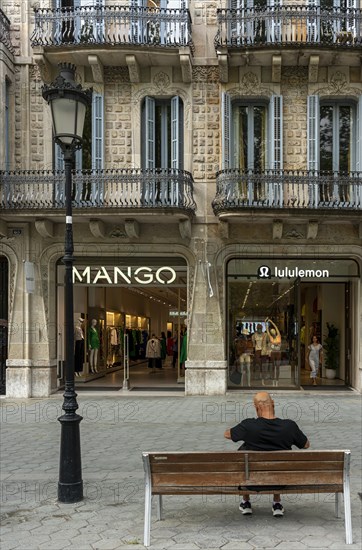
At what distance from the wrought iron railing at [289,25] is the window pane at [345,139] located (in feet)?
5.88

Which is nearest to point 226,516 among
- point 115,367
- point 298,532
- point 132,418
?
point 298,532

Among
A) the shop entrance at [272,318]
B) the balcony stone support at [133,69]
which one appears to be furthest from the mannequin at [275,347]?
the balcony stone support at [133,69]

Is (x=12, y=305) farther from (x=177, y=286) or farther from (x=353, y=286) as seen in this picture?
(x=353, y=286)

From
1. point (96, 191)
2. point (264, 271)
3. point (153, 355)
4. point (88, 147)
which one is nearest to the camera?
point (96, 191)

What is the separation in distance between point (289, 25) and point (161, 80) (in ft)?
11.7

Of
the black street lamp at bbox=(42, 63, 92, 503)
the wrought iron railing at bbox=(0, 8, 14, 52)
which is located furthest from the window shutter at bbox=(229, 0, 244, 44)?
the black street lamp at bbox=(42, 63, 92, 503)

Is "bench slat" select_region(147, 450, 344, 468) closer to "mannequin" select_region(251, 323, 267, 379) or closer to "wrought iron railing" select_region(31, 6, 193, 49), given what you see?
"mannequin" select_region(251, 323, 267, 379)

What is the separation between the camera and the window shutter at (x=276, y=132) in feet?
50.0

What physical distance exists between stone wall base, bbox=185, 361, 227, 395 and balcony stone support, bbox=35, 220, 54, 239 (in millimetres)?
4916

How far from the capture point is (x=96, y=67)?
1498 cm

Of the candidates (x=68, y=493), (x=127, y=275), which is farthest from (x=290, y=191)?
(x=68, y=493)

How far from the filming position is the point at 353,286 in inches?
635

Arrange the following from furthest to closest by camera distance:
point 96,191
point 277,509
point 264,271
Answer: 1. point 264,271
2. point 96,191
3. point 277,509

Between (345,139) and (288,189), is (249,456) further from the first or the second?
(345,139)
